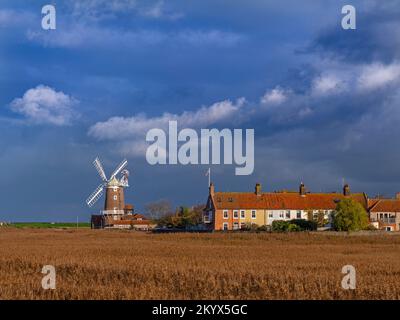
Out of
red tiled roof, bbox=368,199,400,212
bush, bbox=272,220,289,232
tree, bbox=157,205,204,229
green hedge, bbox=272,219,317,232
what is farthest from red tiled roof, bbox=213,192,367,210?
bush, bbox=272,220,289,232

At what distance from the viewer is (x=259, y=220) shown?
109 meters

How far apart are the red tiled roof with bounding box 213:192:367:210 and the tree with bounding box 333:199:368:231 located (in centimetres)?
2254

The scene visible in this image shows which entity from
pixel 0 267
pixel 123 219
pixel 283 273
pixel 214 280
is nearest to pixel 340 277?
pixel 283 273

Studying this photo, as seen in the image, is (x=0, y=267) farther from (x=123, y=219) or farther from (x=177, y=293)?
(x=123, y=219)

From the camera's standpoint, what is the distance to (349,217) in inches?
3374

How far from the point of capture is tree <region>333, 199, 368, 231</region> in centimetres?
Answer: 8531

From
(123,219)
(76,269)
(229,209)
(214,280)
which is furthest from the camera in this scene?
(123,219)

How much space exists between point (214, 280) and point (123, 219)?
378 feet

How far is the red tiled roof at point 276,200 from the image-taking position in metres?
109

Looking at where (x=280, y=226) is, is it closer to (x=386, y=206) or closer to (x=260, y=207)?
(x=260, y=207)

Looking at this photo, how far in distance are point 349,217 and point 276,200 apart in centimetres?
2636

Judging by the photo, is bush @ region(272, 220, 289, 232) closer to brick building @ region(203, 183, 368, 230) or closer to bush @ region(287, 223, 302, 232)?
bush @ region(287, 223, 302, 232)
